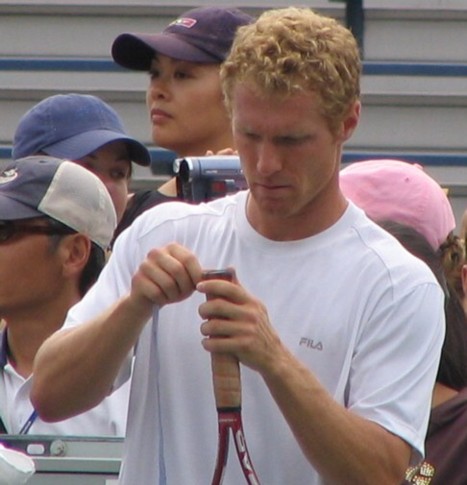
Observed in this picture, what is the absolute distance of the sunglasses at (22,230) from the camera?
294 cm

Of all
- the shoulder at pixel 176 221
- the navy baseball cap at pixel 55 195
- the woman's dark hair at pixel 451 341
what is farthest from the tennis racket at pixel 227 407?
the navy baseball cap at pixel 55 195

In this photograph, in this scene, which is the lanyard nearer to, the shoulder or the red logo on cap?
the shoulder

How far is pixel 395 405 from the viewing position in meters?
2.16

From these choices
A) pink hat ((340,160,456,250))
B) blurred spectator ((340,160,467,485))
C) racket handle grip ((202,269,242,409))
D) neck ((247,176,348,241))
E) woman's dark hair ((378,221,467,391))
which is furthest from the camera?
pink hat ((340,160,456,250))

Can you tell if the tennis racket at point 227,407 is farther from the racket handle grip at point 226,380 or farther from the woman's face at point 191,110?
the woman's face at point 191,110

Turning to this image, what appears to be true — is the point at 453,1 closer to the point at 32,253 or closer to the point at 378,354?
the point at 32,253

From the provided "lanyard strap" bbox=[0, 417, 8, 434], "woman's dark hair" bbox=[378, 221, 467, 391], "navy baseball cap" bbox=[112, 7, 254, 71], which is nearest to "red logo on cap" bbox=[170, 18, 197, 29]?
"navy baseball cap" bbox=[112, 7, 254, 71]

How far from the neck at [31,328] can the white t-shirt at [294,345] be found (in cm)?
76

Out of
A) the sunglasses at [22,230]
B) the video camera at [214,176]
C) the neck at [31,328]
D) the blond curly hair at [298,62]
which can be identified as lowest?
the neck at [31,328]

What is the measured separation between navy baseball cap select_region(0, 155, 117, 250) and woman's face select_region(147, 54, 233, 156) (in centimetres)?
73

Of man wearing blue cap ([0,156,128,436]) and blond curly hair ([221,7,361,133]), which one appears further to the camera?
man wearing blue cap ([0,156,128,436])

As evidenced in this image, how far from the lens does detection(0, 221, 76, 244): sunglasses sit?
294 cm

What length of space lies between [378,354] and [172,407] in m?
0.31

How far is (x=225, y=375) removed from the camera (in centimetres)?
202
